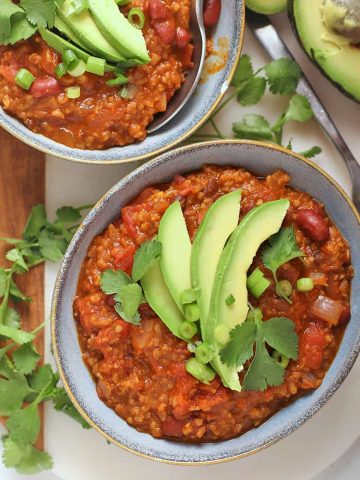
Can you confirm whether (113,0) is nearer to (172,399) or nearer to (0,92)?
(0,92)

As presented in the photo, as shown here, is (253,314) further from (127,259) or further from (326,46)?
(326,46)

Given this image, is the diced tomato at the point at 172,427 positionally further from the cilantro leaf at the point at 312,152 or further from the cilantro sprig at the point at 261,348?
the cilantro leaf at the point at 312,152

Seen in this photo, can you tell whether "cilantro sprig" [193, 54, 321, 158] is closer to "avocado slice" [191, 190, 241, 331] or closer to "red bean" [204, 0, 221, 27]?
"red bean" [204, 0, 221, 27]

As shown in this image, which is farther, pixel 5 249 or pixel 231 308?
pixel 5 249

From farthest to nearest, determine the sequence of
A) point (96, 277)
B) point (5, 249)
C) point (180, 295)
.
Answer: point (5, 249) → point (96, 277) → point (180, 295)


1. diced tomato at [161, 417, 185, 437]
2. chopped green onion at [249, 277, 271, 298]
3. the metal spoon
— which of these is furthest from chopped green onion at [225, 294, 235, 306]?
the metal spoon

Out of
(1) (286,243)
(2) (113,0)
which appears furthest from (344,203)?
(2) (113,0)
